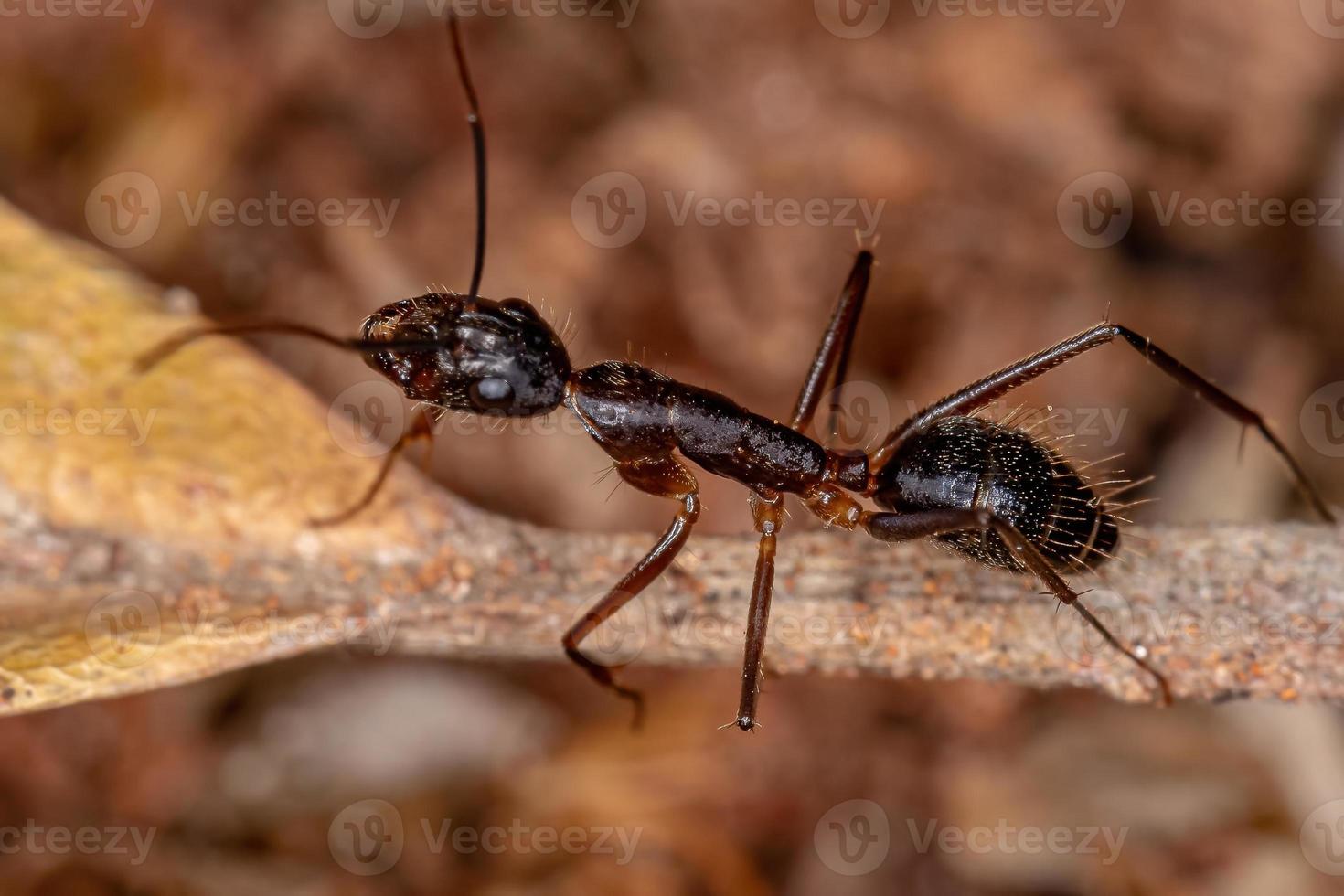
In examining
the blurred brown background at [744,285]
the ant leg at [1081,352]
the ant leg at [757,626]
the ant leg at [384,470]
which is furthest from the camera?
the blurred brown background at [744,285]

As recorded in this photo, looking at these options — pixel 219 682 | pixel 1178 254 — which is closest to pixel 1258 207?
pixel 1178 254

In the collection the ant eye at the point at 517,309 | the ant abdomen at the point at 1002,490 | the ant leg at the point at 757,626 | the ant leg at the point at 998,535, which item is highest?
the ant eye at the point at 517,309

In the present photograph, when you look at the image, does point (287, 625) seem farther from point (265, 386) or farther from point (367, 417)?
point (367, 417)

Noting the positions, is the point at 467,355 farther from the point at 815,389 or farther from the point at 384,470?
the point at 815,389

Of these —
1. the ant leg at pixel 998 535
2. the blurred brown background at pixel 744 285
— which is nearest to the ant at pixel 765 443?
the ant leg at pixel 998 535

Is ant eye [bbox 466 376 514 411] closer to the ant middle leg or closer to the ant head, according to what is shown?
the ant head

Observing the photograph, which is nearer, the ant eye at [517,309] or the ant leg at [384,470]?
the ant leg at [384,470]

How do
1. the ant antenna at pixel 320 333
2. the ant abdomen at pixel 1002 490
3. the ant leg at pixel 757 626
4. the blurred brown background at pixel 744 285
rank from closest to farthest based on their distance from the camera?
1. the ant antenna at pixel 320 333
2. the ant leg at pixel 757 626
3. the ant abdomen at pixel 1002 490
4. the blurred brown background at pixel 744 285

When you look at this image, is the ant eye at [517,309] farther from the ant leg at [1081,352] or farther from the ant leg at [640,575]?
the ant leg at [1081,352]
